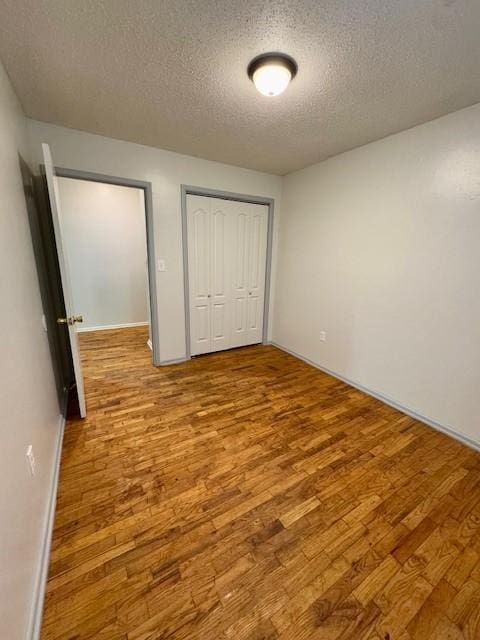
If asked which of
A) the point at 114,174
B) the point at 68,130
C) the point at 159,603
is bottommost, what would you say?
the point at 159,603

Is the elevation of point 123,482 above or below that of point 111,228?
below

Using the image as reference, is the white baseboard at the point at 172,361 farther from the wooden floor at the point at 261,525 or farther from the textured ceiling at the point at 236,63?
the textured ceiling at the point at 236,63

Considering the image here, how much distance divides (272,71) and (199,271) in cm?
207

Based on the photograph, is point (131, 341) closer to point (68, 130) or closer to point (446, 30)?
point (68, 130)

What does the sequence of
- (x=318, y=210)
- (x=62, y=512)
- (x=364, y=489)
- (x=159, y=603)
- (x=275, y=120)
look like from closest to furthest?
(x=159, y=603) < (x=62, y=512) < (x=364, y=489) < (x=275, y=120) < (x=318, y=210)

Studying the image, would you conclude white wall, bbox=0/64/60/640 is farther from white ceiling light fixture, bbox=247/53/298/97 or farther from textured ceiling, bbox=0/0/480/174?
white ceiling light fixture, bbox=247/53/298/97

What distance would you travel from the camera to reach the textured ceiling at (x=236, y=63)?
44.4 inches

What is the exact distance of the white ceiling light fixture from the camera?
4.50ft

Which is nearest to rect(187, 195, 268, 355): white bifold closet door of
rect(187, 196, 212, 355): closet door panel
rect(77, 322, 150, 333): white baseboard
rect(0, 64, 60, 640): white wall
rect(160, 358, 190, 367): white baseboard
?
rect(187, 196, 212, 355): closet door panel

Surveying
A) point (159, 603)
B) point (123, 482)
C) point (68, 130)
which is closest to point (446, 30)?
point (68, 130)

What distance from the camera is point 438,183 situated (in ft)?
6.42

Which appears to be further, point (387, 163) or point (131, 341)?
point (131, 341)

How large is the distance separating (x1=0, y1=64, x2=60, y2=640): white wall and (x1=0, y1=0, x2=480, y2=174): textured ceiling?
390mm

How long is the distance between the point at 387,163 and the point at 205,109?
161cm
